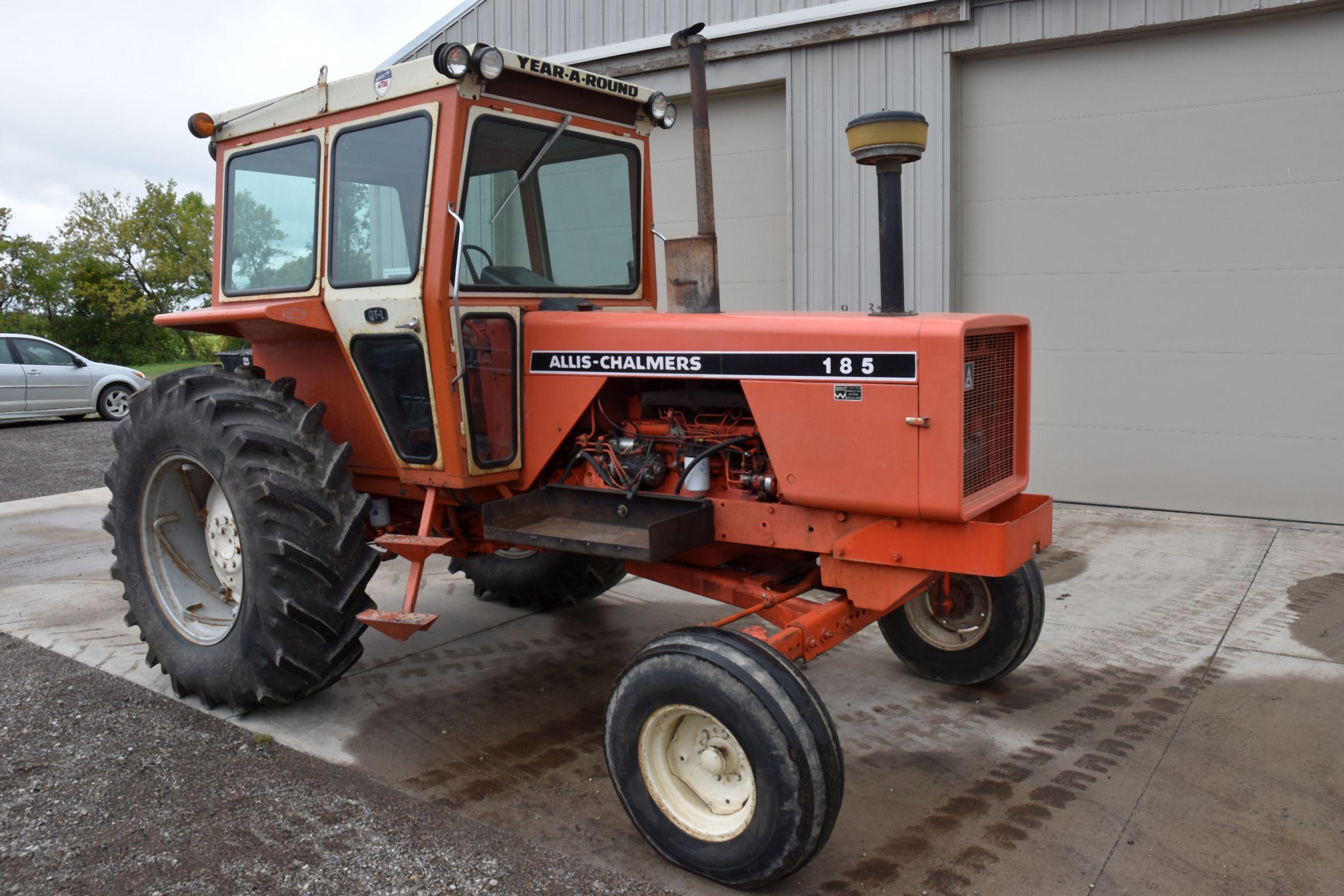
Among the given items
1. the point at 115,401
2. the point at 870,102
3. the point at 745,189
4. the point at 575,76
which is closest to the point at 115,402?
the point at 115,401

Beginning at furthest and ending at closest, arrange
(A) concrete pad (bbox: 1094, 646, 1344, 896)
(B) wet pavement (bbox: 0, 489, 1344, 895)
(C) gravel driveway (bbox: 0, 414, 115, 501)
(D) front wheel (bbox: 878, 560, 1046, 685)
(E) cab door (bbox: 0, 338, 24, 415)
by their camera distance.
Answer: (E) cab door (bbox: 0, 338, 24, 415) < (C) gravel driveway (bbox: 0, 414, 115, 501) < (D) front wheel (bbox: 878, 560, 1046, 685) < (B) wet pavement (bbox: 0, 489, 1344, 895) < (A) concrete pad (bbox: 1094, 646, 1344, 896)

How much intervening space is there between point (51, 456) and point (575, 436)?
10050mm

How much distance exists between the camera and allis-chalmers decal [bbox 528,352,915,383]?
3250 mm

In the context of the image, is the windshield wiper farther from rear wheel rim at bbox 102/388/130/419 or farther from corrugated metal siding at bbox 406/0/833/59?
rear wheel rim at bbox 102/388/130/419

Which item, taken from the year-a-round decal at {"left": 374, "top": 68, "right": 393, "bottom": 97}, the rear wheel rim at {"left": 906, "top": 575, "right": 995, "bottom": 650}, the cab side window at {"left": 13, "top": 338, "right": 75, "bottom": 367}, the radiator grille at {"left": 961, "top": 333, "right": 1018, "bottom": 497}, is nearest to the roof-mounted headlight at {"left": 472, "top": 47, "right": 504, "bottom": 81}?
the year-a-round decal at {"left": 374, "top": 68, "right": 393, "bottom": 97}

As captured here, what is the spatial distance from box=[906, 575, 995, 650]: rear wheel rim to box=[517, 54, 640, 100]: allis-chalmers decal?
2437 mm

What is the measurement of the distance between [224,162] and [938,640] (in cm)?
378

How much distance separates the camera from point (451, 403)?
3934mm

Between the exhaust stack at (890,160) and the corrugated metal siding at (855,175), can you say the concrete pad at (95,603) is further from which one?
the corrugated metal siding at (855,175)

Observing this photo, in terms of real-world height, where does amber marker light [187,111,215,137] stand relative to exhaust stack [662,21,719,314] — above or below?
above

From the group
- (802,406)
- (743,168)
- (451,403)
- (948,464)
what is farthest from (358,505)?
(743,168)

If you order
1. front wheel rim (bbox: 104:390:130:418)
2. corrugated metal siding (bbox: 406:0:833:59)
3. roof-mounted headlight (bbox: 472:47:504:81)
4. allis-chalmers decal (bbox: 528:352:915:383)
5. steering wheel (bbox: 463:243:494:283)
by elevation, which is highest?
corrugated metal siding (bbox: 406:0:833:59)

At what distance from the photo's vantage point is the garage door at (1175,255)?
22.1 ft

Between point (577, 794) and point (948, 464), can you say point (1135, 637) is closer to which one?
point (948, 464)
